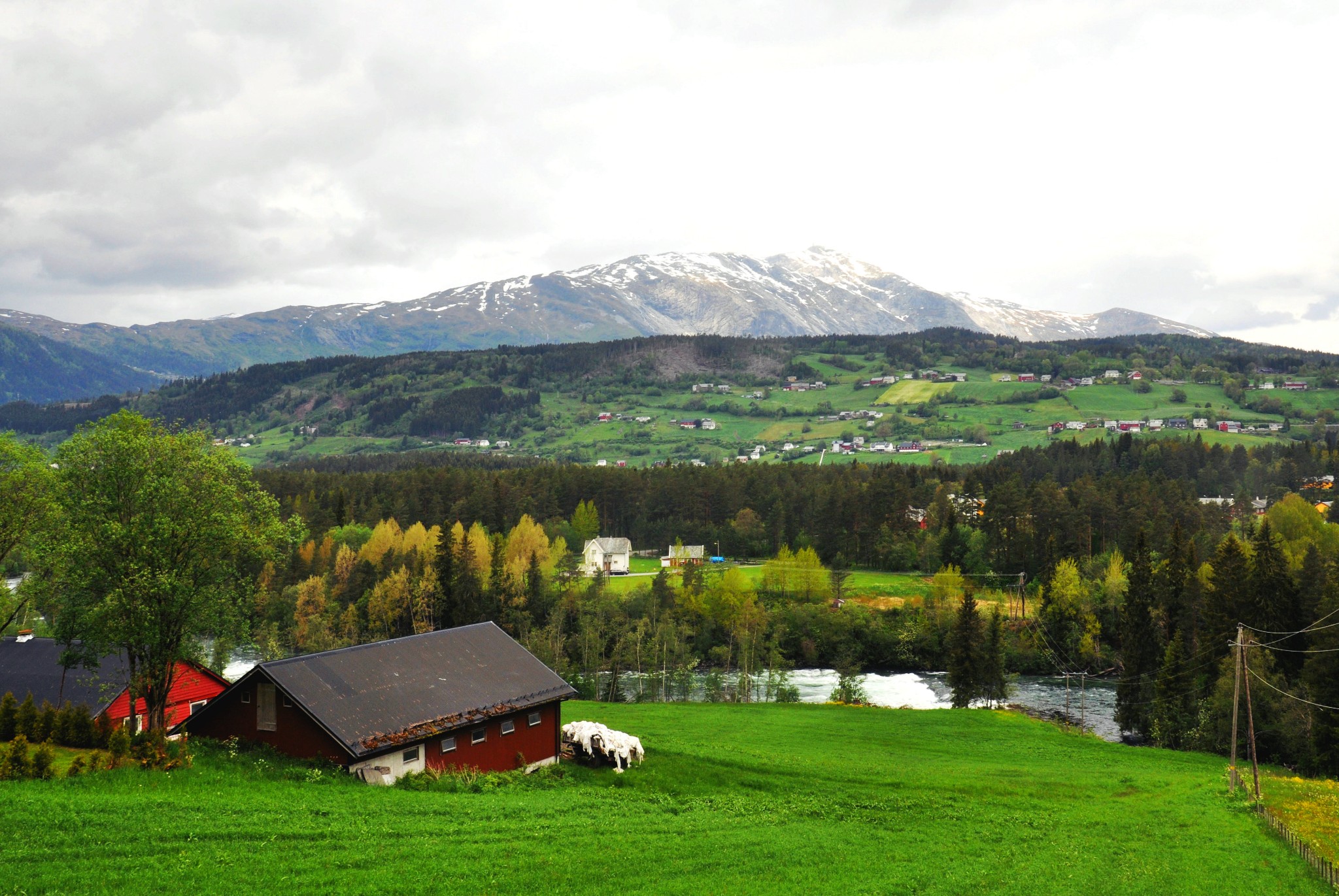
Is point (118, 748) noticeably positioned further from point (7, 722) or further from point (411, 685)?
point (7, 722)

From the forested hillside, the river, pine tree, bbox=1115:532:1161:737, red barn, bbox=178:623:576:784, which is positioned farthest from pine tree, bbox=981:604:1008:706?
red barn, bbox=178:623:576:784

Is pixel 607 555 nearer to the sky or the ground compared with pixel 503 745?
nearer to the ground

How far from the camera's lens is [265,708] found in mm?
29828

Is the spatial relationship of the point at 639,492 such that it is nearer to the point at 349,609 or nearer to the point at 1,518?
the point at 349,609

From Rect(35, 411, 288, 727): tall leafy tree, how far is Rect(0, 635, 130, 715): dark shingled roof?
1082 cm

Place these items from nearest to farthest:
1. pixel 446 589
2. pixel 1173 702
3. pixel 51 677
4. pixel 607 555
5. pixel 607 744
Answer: pixel 607 744 < pixel 51 677 < pixel 1173 702 < pixel 446 589 < pixel 607 555

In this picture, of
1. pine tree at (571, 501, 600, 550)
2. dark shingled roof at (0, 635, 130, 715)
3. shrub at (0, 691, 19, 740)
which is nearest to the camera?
shrub at (0, 691, 19, 740)

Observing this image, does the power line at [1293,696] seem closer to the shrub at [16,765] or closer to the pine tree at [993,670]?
the pine tree at [993,670]

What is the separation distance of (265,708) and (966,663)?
Answer: 186 feet

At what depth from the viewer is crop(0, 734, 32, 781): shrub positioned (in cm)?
2183

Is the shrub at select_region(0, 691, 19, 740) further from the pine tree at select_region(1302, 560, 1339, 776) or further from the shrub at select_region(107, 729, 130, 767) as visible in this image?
the pine tree at select_region(1302, 560, 1339, 776)

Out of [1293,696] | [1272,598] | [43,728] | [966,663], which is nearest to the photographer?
[43,728]

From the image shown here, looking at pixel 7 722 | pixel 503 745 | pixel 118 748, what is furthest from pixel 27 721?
pixel 503 745

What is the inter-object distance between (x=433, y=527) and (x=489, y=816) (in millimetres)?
84599
